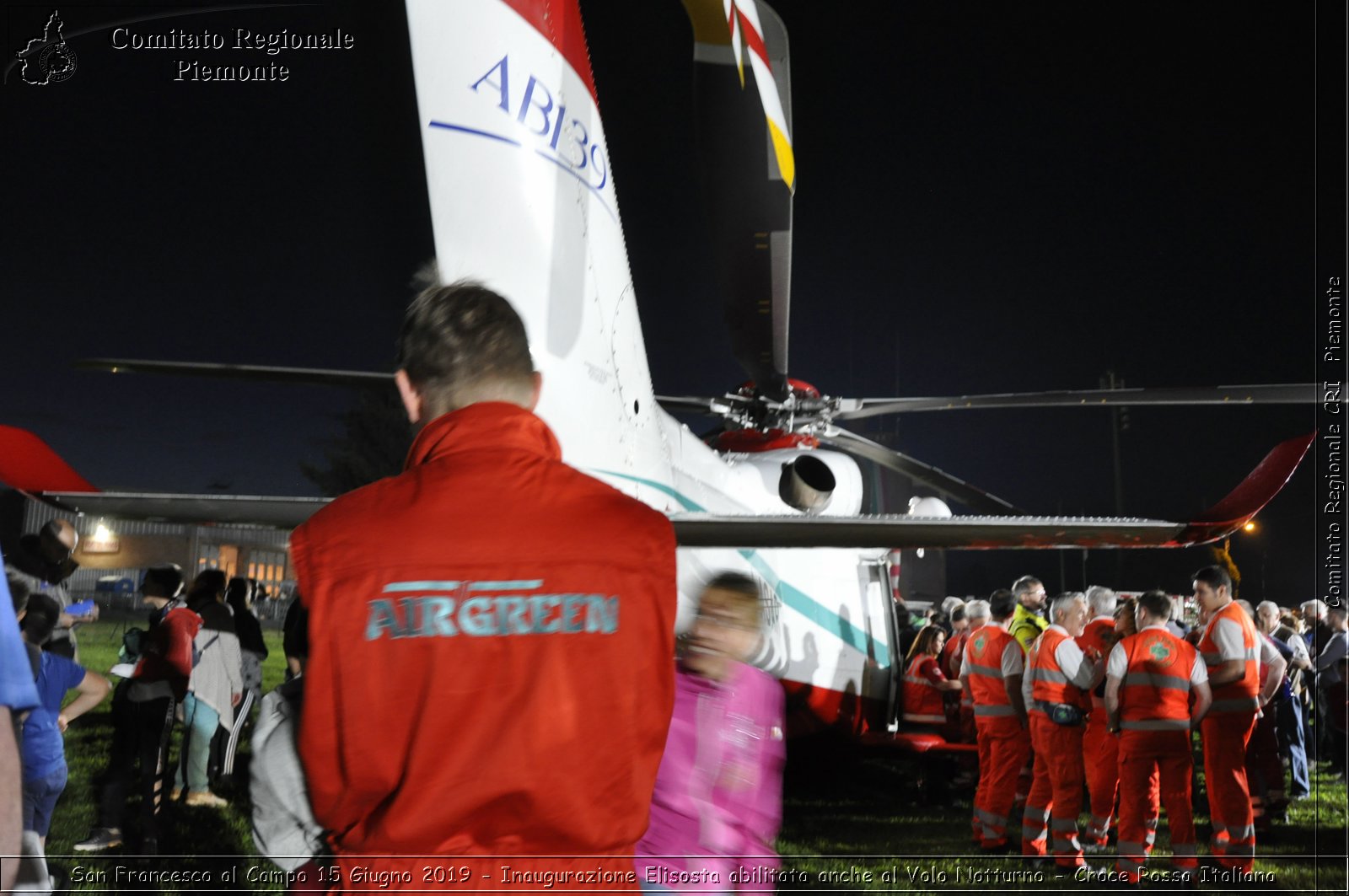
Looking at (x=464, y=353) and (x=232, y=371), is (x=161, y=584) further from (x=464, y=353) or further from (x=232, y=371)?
(x=464, y=353)

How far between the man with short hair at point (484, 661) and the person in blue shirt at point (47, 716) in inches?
87.1

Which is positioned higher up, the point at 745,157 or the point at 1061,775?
the point at 745,157

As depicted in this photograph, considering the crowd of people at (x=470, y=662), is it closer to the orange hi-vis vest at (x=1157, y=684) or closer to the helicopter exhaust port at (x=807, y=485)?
the helicopter exhaust port at (x=807, y=485)

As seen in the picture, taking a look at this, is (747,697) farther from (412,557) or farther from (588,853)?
(412,557)

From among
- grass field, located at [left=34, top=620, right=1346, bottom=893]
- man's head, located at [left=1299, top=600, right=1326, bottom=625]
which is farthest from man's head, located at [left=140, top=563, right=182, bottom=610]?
man's head, located at [left=1299, top=600, right=1326, bottom=625]

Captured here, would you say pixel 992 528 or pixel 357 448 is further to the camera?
pixel 357 448

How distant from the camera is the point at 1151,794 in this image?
209 inches

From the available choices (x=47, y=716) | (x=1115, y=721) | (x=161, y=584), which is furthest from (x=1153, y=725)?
(x=161, y=584)

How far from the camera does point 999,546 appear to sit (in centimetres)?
347

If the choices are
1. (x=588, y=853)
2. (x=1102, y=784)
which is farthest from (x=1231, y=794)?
(x=588, y=853)

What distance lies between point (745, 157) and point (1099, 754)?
4111 millimetres

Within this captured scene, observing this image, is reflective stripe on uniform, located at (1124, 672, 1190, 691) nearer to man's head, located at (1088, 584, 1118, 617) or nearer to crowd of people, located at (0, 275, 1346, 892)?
man's head, located at (1088, 584, 1118, 617)

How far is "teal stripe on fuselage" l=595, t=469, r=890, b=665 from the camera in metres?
4.41

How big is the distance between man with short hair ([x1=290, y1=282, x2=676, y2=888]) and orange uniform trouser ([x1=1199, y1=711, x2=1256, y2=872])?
571 cm
